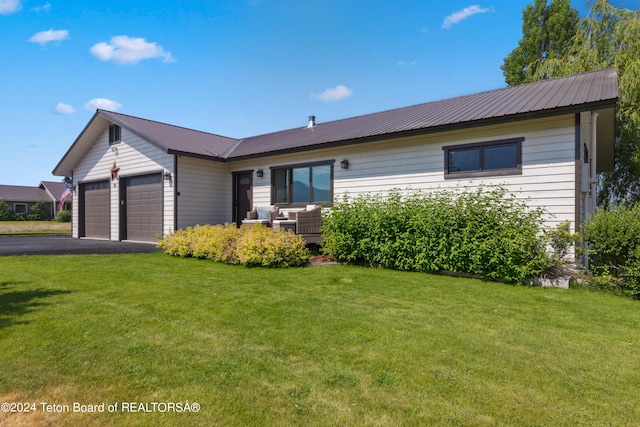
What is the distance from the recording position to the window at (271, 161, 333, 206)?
10.6 m

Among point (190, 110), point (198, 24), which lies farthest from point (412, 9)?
point (190, 110)

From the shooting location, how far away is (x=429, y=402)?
2262 mm

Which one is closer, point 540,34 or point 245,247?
point 245,247

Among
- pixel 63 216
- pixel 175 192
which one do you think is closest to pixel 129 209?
pixel 175 192

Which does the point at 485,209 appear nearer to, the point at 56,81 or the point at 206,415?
the point at 206,415

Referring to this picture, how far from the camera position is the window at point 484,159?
7586 millimetres

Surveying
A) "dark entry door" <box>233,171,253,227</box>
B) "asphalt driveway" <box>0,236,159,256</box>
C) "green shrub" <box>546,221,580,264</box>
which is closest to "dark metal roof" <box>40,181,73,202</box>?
"asphalt driveway" <box>0,236,159,256</box>

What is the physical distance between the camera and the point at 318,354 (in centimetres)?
298

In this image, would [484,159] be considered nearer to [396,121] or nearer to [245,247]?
[396,121]

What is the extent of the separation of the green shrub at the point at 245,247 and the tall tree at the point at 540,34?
16612 mm

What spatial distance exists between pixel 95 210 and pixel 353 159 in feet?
39.0

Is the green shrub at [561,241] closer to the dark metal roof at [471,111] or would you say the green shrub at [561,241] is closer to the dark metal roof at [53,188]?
the dark metal roof at [471,111]

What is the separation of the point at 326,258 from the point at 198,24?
9.07 meters

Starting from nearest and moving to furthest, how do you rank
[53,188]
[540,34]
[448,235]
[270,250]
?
[448,235], [270,250], [540,34], [53,188]
